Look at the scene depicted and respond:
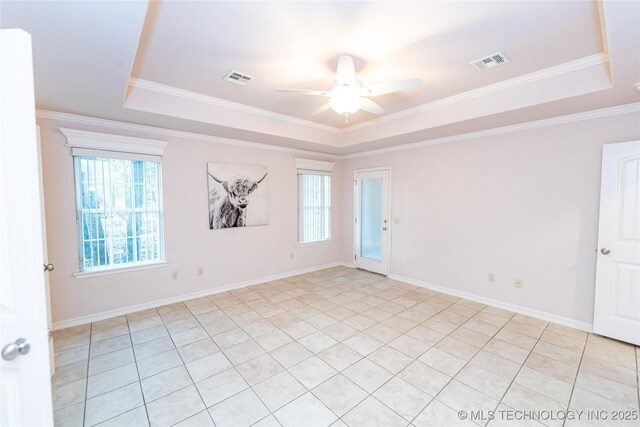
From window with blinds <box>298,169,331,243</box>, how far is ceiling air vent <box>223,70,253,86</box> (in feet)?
7.70

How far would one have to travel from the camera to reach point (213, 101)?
10.8 feet

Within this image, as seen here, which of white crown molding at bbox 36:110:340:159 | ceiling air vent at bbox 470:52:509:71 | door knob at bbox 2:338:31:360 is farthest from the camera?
white crown molding at bbox 36:110:340:159

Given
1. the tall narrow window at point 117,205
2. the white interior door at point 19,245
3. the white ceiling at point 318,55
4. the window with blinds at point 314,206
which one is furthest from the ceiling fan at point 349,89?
the window with blinds at point 314,206

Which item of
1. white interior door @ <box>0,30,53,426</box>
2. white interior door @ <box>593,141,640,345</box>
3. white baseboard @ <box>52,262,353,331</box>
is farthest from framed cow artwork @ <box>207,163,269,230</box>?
white interior door @ <box>593,141,640,345</box>

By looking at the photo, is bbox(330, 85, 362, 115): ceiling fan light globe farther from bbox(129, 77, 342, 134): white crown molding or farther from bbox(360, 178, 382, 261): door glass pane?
bbox(360, 178, 382, 261): door glass pane

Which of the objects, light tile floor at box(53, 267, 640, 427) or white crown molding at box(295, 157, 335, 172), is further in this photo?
white crown molding at box(295, 157, 335, 172)

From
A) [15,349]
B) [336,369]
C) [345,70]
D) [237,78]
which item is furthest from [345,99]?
[15,349]

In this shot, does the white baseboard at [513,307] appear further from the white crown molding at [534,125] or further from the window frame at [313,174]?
the white crown molding at [534,125]

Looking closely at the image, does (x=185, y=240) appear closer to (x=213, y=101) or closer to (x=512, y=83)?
(x=213, y=101)

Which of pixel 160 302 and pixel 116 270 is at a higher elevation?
pixel 116 270

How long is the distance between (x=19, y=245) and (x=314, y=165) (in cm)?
450

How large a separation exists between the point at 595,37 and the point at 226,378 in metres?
3.87

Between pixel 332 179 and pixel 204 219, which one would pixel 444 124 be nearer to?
pixel 332 179

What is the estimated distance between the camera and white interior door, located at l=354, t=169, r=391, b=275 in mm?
4996
